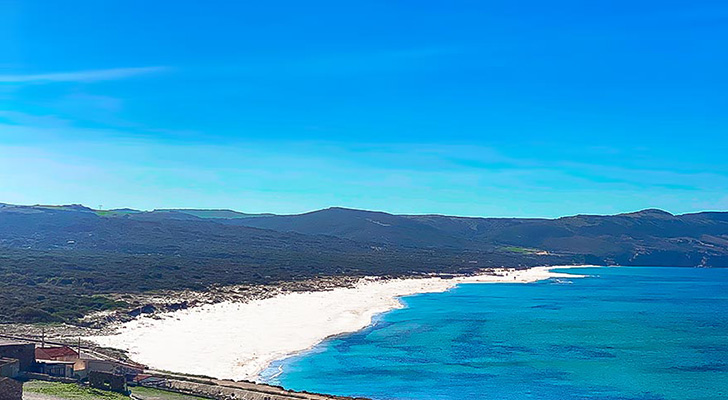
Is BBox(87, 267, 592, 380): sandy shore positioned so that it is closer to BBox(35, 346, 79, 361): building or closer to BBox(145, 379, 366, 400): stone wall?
BBox(145, 379, 366, 400): stone wall

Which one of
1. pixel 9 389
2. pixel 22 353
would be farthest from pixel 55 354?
pixel 9 389

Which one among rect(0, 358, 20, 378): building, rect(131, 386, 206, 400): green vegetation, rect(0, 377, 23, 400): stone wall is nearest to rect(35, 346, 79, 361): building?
rect(0, 358, 20, 378): building

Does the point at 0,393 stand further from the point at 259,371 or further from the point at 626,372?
the point at 626,372

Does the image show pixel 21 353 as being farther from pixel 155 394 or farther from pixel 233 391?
pixel 233 391

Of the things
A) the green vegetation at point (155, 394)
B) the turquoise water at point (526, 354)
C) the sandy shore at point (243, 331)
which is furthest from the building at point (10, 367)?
the turquoise water at point (526, 354)

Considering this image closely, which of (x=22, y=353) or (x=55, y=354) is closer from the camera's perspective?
(x=22, y=353)

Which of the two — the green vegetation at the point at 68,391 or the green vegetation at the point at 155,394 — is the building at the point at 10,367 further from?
the green vegetation at the point at 155,394
